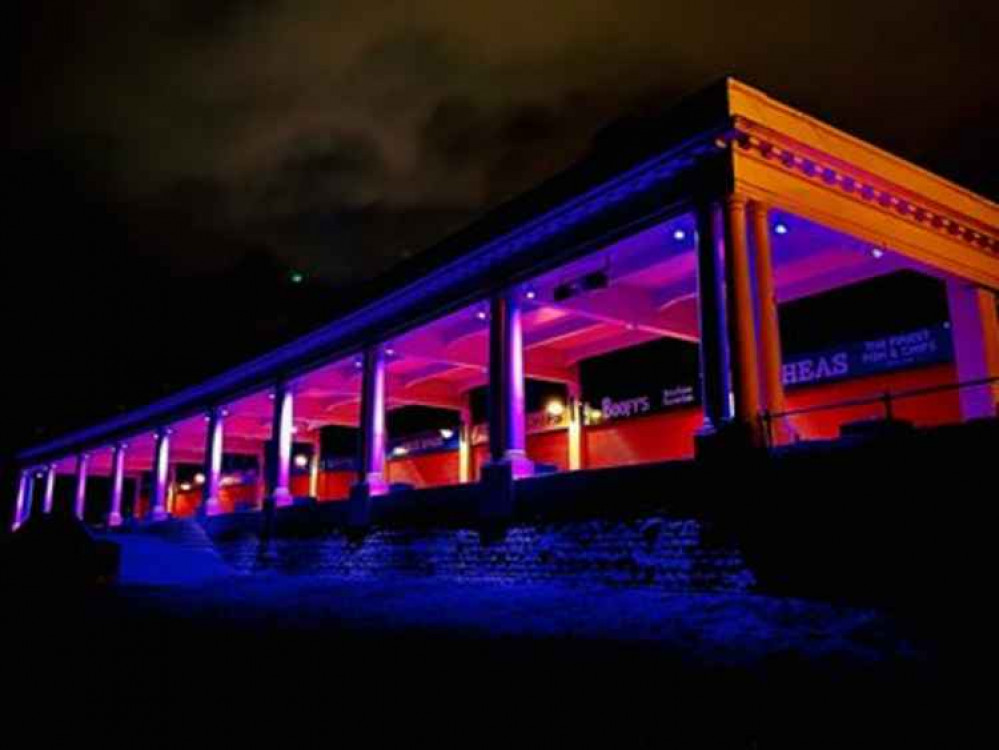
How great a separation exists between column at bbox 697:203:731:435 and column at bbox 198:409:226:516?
20073 millimetres

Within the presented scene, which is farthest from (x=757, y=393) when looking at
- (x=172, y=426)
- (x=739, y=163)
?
(x=172, y=426)

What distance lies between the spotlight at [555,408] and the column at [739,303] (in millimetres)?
13118

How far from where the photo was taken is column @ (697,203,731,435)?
1300 cm

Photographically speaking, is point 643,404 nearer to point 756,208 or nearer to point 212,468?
point 756,208

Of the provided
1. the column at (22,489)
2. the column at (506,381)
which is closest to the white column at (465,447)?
the column at (506,381)

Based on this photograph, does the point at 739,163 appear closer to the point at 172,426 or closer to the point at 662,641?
the point at 662,641

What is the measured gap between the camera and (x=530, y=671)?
7070 millimetres

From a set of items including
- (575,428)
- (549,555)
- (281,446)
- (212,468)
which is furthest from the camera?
(212,468)

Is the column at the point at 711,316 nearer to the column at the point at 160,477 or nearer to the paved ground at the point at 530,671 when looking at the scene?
the paved ground at the point at 530,671

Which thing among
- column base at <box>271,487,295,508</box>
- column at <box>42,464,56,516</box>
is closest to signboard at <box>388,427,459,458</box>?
column base at <box>271,487,295,508</box>

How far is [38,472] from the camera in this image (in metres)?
49.2

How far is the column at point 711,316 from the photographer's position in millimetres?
13000

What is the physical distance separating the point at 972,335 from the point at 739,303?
6.89m

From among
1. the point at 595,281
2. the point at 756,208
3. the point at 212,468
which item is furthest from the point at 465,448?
the point at 756,208
